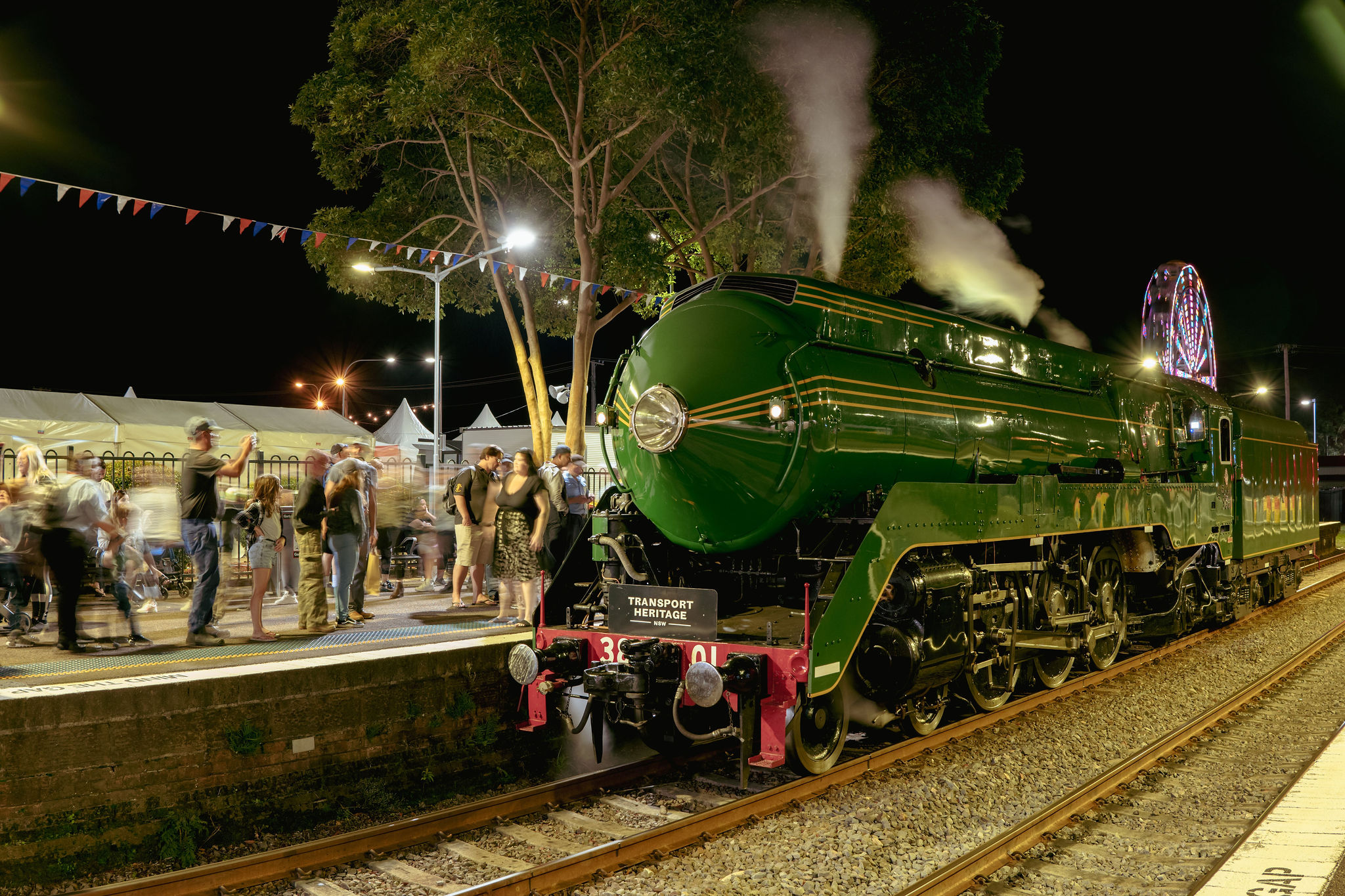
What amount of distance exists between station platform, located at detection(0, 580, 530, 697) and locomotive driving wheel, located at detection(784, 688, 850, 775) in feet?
9.53

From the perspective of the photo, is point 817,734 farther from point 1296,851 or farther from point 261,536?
point 261,536

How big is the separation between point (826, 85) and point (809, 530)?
38.4ft

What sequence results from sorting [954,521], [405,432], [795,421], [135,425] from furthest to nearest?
[405,432]
[135,425]
[954,521]
[795,421]

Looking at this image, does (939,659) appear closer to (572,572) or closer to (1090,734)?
(1090,734)

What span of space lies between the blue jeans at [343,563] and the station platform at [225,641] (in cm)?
29

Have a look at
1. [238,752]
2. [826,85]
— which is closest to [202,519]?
[238,752]

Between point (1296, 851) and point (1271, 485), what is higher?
point (1271, 485)

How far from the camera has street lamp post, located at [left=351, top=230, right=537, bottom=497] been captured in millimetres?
16719

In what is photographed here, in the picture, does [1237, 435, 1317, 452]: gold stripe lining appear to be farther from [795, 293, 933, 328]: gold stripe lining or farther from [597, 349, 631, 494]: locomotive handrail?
[597, 349, 631, 494]: locomotive handrail

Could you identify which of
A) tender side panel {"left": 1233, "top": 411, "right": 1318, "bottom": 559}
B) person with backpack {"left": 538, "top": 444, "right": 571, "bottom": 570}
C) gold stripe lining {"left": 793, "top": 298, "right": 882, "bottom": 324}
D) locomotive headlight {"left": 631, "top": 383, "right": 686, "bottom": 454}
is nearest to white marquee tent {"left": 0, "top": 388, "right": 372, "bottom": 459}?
Result: person with backpack {"left": 538, "top": 444, "right": 571, "bottom": 570}

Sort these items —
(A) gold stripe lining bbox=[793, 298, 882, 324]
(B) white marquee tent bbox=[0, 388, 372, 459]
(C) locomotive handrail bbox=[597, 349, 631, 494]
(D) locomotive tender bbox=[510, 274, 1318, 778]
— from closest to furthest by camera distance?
(D) locomotive tender bbox=[510, 274, 1318, 778]
(A) gold stripe lining bbox=[793, 298, 882, 324]
(C) locomotive handrail bbox=[597, 349, 631, 494]
(B) white marquee tent bbox=[0, 388, 372, 459]

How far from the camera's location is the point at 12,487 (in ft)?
25.8

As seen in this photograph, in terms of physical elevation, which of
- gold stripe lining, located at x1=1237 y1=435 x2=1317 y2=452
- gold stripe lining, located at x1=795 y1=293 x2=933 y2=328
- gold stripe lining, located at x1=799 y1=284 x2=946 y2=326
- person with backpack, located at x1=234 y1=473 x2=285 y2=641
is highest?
gold stripe lining, located at x1=799 y1=284 x2=946 y2=326

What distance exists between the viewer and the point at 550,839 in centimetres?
529
